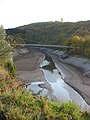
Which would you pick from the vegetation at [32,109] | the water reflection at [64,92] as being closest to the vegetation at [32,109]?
the vegetation at [32,109]

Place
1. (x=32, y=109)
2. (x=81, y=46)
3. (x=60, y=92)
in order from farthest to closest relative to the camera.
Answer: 1. (x=81, y=46)
2. (x=60, y=92)
3. (x=32, y=109)

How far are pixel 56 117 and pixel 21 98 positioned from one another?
170cm

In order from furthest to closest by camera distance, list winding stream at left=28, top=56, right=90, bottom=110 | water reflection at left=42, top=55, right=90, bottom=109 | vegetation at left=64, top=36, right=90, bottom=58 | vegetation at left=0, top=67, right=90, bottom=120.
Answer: vegetation at left=64, top=36, right=90, bottom=58, winding stream at left=28, top=56, right=90, bottom=110, water reflection at left=42, top=55, right=90, bottom=109, vegetation at left=0, top=67, right=90, bottom=120

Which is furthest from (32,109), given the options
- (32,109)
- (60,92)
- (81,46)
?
(81,46)

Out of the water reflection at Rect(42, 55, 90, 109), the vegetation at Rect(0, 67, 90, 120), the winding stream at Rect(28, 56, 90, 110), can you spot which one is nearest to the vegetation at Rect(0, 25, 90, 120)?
the vegetation at Rect(0, 67, 90, 120)

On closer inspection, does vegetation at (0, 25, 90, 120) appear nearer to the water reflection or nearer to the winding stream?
the water reflection

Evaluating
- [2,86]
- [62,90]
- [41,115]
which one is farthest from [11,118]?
[62,90]

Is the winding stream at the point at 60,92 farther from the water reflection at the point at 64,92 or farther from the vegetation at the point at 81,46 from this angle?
the vegetation at the point at 81,46

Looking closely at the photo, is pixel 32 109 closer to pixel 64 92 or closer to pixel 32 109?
pixel 32 109

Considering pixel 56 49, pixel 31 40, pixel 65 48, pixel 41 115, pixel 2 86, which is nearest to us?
pixel 41 115

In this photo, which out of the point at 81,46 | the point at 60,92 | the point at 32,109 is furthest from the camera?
the point at 81,46

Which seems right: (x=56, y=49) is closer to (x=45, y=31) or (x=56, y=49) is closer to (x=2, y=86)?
(x=45, y=31)

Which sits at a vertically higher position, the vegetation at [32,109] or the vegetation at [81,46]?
the vegetation at [32,109]

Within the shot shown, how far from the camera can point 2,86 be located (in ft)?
50.5
